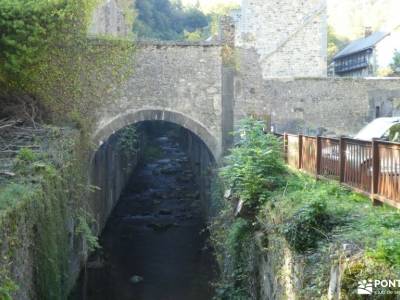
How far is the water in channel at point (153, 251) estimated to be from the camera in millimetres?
14234

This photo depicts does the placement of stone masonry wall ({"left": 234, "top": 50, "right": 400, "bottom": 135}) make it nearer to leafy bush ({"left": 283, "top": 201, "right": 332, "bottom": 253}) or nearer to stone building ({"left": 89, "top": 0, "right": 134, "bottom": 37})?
stone building ({"left": 89, "top": 0, "right": 134, "bottom": 37})

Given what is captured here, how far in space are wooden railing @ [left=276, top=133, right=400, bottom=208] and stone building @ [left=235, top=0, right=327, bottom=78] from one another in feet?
46.8

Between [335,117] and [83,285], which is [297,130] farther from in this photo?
[83,285]

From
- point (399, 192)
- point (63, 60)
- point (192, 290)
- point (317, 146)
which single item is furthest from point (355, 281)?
point (63, 60)

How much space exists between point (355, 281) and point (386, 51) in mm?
35853

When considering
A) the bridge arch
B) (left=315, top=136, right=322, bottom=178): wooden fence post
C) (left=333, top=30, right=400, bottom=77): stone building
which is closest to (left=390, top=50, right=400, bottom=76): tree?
(left=333, top=30, right=400, bottom=77): stone building

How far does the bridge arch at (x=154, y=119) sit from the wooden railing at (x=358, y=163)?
5.01 m

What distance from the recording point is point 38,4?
13203 mm

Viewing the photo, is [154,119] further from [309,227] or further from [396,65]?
[396,65]

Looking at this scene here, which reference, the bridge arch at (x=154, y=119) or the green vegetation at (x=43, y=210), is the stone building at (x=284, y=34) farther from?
the green vegetation at (x=43, y=210)

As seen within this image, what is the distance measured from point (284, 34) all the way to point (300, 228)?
Answer: 20.2 meters

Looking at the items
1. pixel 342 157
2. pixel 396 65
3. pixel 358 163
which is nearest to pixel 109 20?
pixel 342 157

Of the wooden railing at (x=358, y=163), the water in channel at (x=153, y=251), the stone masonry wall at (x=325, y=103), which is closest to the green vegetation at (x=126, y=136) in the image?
the water in channel at (x=153, y=251)

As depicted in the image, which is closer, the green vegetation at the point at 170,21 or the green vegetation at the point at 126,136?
the green vegetation at the point at 126,136
